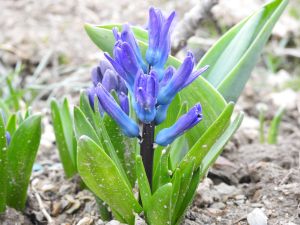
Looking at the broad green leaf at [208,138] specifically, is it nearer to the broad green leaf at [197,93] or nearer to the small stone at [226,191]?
the broad green leaf at [197,93]

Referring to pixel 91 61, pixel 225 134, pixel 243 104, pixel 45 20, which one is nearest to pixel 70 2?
pixel 45 20

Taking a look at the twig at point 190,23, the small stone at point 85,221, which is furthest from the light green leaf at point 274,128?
the small stone at point 85,221

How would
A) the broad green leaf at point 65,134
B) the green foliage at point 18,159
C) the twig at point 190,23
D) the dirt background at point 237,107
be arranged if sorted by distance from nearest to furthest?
the green foliage at point 18,159
the dirt background at point 237,107
the broad green leaf at point 65,134
the twig at point 190,23

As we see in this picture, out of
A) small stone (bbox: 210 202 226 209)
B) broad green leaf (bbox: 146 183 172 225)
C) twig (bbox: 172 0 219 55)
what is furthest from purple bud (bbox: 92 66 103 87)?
twig (bbox: 172 0 219 55)

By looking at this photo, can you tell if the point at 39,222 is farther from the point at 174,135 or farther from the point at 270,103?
the point at 270,103

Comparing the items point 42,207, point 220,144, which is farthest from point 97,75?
point 42,207
